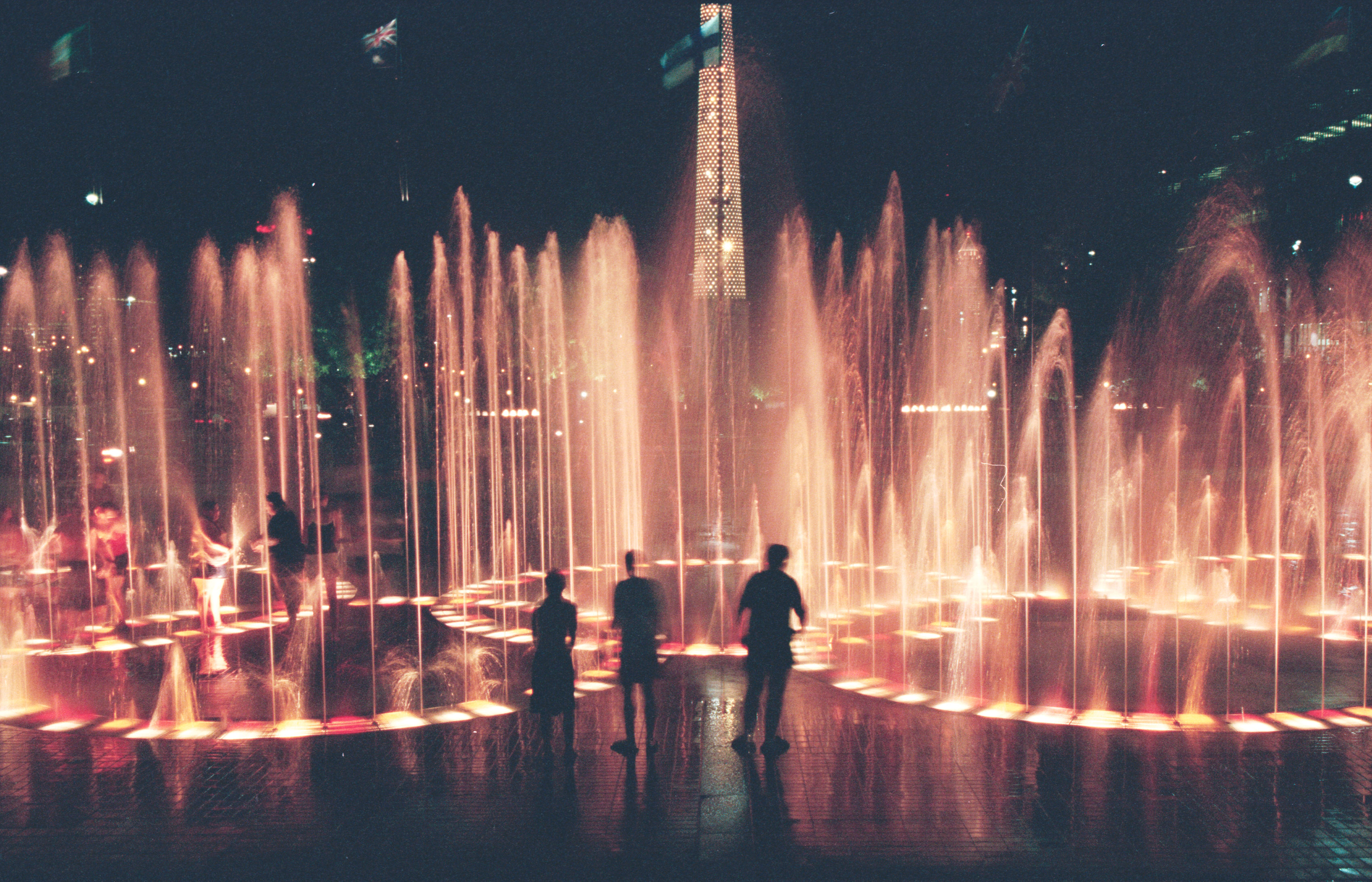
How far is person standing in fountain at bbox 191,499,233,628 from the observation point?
9.91 m

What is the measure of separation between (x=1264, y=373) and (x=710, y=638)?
27.9 metres

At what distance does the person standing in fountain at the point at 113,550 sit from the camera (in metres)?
11.1

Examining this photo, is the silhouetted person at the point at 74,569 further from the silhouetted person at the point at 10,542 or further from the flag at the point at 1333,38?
the flag at the point at 1333,38

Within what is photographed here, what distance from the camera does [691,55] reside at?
725 inches

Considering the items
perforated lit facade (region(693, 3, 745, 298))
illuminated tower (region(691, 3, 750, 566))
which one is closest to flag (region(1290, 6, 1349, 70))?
illuminated tower (region(691, 3, 750, 566))

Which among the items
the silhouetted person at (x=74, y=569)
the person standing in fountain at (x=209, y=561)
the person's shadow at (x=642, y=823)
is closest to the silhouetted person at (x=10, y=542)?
the silhouetted person at (x=74, y=569)

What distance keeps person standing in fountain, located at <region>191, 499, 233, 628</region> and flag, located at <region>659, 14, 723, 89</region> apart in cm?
1251

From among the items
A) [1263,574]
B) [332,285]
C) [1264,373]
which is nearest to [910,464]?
[1264,373]

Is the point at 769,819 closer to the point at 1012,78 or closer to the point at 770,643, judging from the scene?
the point at 770,643

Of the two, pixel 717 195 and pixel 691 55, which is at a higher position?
pixel 717 195

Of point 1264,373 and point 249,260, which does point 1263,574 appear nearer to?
point 1264,373

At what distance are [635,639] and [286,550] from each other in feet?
18.5

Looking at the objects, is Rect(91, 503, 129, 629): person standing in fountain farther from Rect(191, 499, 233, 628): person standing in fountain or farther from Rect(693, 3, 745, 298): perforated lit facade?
Rect(693, 3, 745, 298): perforated lit facade

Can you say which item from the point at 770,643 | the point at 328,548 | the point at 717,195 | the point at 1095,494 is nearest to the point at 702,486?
the point at 1095,494
